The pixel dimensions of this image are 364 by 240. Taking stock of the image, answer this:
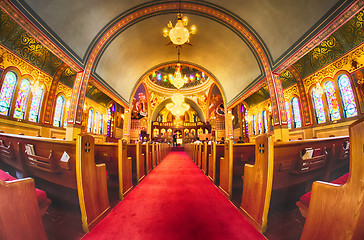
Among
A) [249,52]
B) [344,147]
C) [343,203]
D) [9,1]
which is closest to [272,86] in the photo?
[249,52]

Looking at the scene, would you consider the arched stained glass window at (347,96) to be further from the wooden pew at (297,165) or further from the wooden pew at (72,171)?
the wooden pew at (72,171)

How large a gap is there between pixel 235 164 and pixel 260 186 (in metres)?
0.90

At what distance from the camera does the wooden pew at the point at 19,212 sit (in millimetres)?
711

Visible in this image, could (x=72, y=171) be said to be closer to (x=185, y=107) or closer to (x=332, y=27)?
(x=332, y=27)

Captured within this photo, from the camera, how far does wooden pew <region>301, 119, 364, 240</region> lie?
22.5 inches

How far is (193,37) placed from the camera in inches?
314

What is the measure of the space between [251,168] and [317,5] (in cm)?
569

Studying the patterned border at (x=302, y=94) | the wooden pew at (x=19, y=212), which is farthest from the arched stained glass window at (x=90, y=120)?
the patterned border at (x=302, y=94)

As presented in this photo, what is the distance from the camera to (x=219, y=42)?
7.63 meters

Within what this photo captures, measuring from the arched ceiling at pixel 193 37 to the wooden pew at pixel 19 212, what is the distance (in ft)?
18.8

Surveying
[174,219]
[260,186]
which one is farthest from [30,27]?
[260,186]

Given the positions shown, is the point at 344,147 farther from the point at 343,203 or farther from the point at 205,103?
the point at 205,103

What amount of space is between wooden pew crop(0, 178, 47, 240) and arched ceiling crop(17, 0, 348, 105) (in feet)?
18.8

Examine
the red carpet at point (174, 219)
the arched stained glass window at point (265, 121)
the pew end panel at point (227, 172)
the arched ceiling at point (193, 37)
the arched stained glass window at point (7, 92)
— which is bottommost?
the red carpet at point (174, 219)
